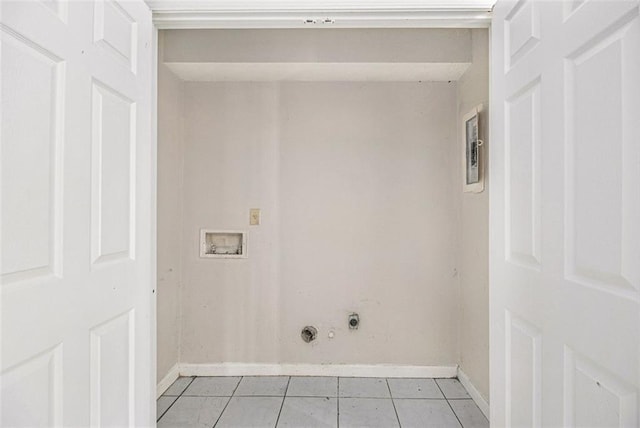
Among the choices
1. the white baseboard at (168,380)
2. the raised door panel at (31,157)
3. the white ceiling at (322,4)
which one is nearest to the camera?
the raised door panel at (31,157)

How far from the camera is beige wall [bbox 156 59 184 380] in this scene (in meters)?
2.45

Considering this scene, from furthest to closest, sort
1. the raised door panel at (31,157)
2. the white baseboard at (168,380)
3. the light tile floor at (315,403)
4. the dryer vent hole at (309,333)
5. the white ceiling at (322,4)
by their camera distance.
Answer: the dryer vent hole at (309,333)
the white baseboard at (168,380)
the light tile floor at (315,403)
the white ceiling at (322,4)
the raised door panel at (31,157)

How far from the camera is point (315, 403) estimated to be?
2.33 m

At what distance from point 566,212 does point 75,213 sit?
1.31 metres

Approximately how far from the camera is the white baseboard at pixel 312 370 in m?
2.72

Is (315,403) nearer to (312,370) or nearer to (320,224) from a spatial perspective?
(312,370)

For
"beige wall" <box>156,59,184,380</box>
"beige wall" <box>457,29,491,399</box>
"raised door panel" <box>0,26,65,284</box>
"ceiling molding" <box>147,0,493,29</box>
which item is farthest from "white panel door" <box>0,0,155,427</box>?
"beige wall" <box>457,29,491,399</box>

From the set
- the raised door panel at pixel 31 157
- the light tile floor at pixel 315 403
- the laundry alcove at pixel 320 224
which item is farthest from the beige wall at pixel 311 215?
the raised door panel at pixel 31 157

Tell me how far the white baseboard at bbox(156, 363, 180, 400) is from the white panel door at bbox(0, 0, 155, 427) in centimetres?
108

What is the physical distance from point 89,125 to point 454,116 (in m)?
2.35

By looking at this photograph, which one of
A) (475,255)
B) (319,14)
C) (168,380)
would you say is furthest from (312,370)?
(319,14)

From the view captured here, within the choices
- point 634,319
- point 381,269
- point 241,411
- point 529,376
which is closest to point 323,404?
point 241,411

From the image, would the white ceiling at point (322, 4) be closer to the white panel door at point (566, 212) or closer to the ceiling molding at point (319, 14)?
the ceiling molding at point (319, 14)

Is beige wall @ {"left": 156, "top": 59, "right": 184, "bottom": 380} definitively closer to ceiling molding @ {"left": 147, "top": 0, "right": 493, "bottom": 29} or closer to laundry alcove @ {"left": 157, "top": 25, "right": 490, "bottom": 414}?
laundry alcove @ {"left": 157, "top": 25, "right": 490, "bottom": 414}
